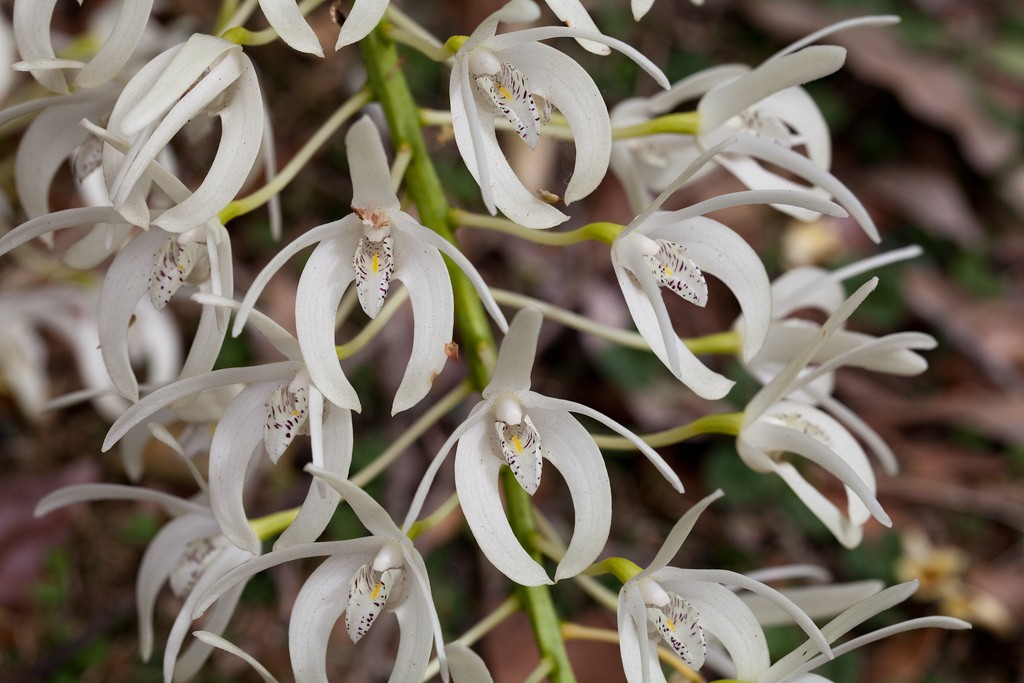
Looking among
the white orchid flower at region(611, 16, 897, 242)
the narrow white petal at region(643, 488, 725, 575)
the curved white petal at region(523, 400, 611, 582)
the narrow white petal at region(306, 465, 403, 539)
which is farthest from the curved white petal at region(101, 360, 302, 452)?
the white orchid flower at region(611, 16, 897, 242)

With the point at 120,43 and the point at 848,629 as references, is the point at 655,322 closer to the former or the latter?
the point at 848,629

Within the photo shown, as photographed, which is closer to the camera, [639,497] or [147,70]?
[147,70]

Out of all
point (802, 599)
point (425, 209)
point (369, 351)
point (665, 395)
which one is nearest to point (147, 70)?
point (425, 209)

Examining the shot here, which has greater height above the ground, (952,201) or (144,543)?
(952,201)

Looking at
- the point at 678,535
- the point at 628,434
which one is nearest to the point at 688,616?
the point at 678,535

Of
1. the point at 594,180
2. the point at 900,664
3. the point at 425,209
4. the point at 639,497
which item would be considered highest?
the point at 594,180

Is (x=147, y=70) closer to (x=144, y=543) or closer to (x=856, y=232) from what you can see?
(x=144, y=543)
